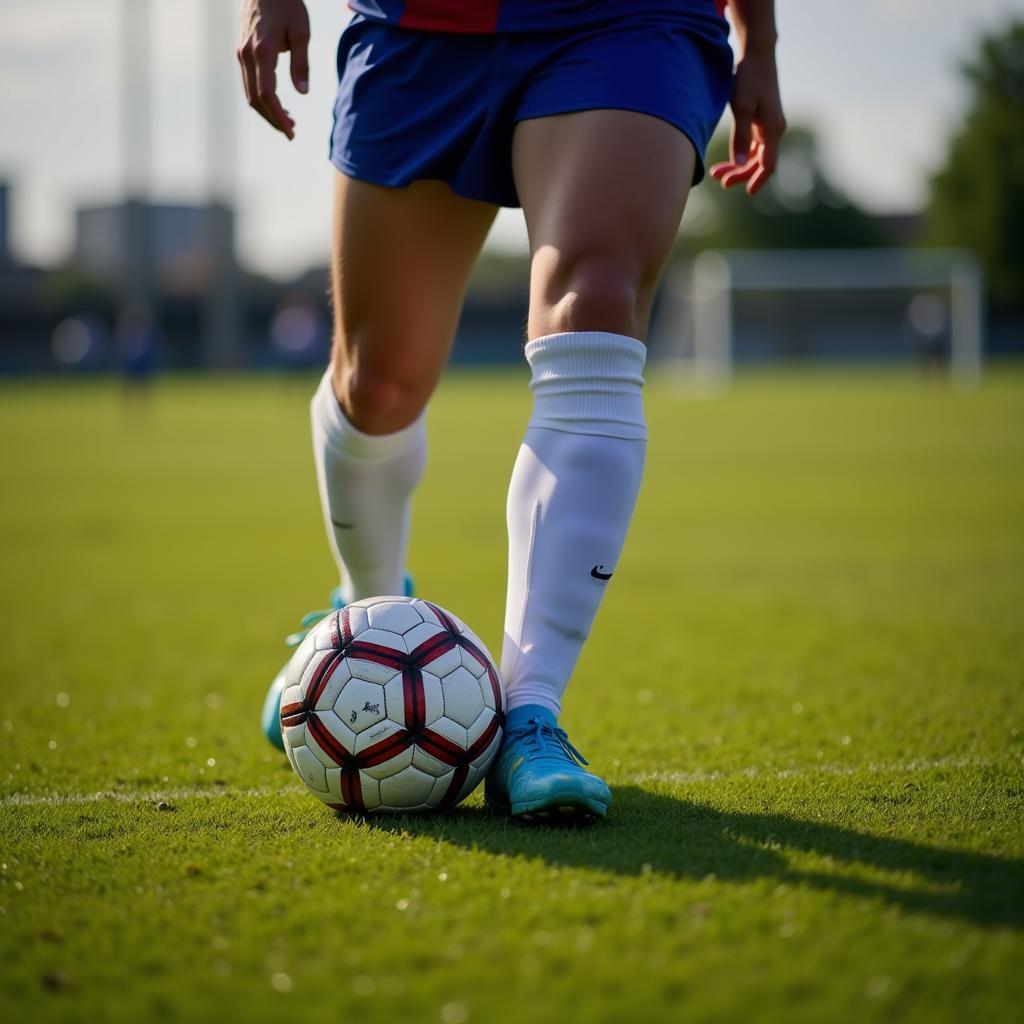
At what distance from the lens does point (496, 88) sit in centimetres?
242

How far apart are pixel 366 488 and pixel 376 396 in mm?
257

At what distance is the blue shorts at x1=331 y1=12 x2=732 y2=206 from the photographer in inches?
91.7

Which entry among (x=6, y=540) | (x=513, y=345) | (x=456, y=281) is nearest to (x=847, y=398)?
(x=6, y=540)

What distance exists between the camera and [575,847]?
2006 mm

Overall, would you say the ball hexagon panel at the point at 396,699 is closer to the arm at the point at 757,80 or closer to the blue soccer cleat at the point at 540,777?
the blue soccer cleat at the point at 540,777

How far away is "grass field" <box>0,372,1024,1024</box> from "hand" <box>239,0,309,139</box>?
1437 millimetres

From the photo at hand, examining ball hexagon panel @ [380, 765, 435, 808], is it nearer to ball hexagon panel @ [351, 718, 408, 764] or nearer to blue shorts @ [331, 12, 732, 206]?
ball hexagon panel @ [351, 718, 408, 764]

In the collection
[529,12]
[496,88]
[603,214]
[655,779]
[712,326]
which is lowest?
[712,326]

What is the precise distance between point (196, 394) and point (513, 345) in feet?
100

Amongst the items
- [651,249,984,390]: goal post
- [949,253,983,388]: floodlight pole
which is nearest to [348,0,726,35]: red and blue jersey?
[651,249,984,390]: goal post

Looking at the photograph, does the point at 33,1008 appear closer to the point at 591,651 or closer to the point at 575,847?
the point at 575,847

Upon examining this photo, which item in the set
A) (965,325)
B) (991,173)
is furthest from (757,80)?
(991,173)

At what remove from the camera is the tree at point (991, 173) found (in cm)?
5875

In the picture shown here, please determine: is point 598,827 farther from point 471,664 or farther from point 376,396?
point 376,396
